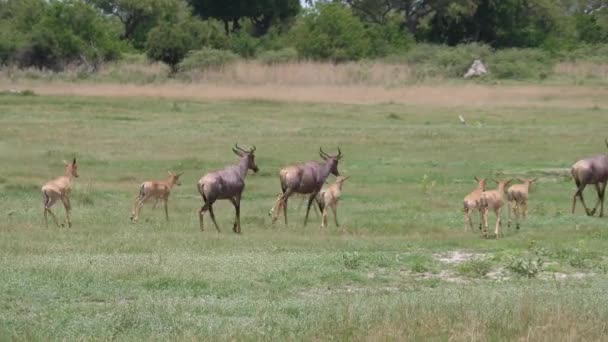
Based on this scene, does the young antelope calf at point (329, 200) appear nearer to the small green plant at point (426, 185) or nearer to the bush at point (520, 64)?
the small green plant at point (426, 185)

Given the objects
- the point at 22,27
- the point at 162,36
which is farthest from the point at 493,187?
the point at 22,27

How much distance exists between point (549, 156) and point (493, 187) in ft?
20.3

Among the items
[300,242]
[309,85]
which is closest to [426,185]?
[300,242]

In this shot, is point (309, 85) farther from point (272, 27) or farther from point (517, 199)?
point (517, 199)

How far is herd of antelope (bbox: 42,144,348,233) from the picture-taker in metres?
18.3

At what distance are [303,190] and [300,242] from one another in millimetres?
3660

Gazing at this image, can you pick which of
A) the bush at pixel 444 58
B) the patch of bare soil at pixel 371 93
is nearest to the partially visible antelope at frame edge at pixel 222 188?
the patch of bare soil at pixel 371 93

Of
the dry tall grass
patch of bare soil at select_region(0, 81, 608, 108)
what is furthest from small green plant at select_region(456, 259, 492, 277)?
the dry tall grass

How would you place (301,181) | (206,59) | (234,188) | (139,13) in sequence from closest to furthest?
(234,188) < (301,181) < (206,59) < (139,13)

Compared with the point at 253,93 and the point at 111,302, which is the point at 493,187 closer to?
the point at 111,302

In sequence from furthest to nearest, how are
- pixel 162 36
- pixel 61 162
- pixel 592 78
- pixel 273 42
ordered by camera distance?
pixel 273 42
pixel 162 36
pixel 592 78
pixel 61 162

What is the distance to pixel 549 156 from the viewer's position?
2997 cm

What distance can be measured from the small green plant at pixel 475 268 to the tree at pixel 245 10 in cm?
6010

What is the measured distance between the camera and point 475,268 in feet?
47.0
